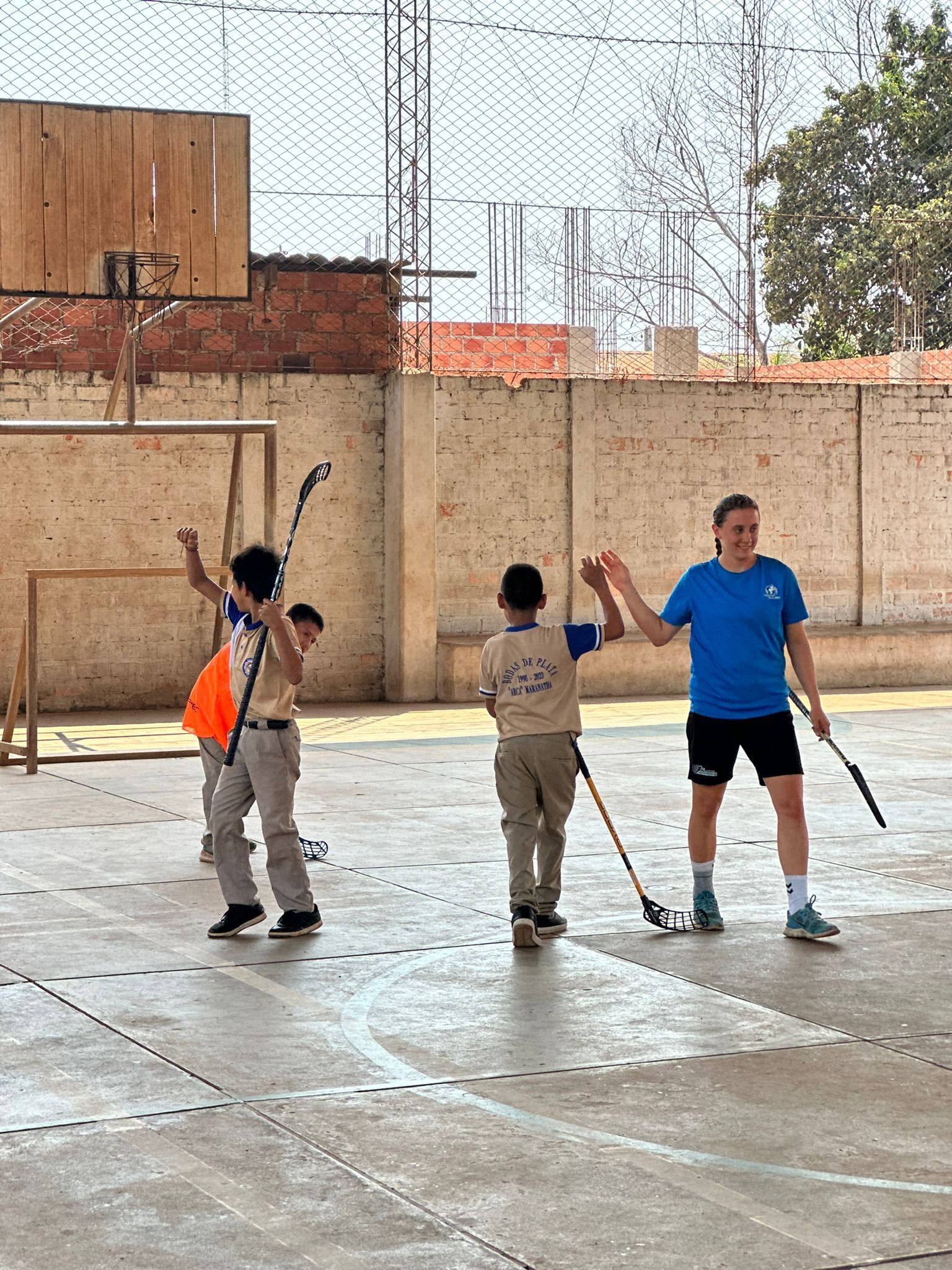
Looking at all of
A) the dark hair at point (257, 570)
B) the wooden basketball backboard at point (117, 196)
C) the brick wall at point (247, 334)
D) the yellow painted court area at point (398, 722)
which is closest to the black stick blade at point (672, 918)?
the dark hair at point (257, 570)

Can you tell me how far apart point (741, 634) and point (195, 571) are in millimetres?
2775

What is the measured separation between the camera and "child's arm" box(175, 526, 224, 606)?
812 centimetres

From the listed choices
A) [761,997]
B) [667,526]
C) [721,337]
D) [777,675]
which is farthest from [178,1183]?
[721,337]

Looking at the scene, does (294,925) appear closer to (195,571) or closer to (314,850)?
(314,850)

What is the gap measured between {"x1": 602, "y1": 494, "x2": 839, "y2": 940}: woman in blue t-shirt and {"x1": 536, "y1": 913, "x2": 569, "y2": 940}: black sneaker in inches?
21.9

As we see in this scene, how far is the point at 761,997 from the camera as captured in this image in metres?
5.84

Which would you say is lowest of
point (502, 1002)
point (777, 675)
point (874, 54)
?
point (502, 1002)

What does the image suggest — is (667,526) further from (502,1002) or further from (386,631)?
(502,1002)

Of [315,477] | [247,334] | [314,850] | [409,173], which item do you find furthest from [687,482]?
[315,477]

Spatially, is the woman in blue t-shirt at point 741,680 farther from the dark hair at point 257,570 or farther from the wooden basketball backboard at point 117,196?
the wooden basketball backboard at point 117,196

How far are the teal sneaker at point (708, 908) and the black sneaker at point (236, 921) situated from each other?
1.72 meters

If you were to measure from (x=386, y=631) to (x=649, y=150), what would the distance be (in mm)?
8658

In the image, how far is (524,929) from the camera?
654 centimetres

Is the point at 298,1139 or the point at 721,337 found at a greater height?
the point at 721,337
